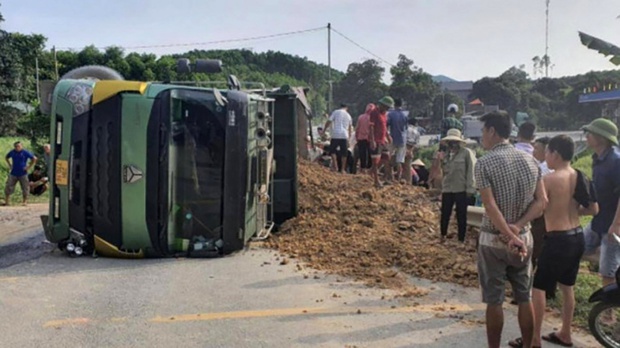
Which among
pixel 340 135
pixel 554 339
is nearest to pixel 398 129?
pixel 340 135

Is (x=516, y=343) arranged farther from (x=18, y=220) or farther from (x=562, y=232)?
(x=18, y=220)

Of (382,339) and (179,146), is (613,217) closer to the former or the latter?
(382,339)

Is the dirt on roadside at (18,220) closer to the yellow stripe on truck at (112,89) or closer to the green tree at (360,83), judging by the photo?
the yellow stripe on truck at (112,89)

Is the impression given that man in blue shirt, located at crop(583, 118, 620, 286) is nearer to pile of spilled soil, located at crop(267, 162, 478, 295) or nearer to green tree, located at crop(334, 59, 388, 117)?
pile of spilled soil, located at crop(267, 162, 478, 295)

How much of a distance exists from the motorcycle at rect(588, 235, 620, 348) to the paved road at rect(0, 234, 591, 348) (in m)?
0.66

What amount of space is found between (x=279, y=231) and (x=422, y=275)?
2920 millimetres

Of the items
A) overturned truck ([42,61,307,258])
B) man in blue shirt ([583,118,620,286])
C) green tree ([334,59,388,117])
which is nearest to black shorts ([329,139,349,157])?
overturned truck ([42,61,307,258])

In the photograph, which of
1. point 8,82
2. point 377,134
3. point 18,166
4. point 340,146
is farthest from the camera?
point 8,82

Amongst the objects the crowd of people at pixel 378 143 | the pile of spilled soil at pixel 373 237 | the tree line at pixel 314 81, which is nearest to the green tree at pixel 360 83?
the tree line at pixel 314 81

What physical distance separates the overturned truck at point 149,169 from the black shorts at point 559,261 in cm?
402

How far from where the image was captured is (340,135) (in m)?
13.6

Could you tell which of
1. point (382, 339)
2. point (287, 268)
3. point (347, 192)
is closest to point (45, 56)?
point (347, 192)

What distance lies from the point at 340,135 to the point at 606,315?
358 inches

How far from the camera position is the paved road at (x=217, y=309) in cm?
492
